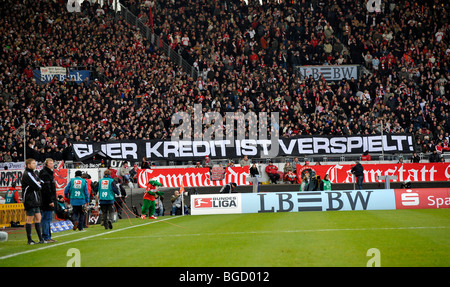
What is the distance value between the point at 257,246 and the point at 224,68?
31206 mm

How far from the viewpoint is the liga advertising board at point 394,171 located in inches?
1264

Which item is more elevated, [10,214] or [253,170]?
[253,170]

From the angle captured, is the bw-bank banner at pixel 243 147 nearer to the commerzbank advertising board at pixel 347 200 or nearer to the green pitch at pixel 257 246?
the commerzbank advertising board at pixel 347 200

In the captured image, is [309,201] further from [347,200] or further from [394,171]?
[394,171]

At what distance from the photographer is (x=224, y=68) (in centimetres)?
4203

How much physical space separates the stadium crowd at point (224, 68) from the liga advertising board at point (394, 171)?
97.0 inches

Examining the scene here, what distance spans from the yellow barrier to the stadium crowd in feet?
41.0

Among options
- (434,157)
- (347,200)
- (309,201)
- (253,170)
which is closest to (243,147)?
(253,170)

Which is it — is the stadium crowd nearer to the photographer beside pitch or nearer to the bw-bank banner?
the bw-bank banner

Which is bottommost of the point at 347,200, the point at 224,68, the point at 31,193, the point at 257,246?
the point at 347,200

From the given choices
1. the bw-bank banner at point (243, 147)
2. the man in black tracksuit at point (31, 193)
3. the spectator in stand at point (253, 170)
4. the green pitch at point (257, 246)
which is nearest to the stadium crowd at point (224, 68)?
the bw-bank banner at point (243, 147)

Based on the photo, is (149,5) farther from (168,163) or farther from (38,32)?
(168,163)

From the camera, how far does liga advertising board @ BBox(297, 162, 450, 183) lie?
32094mm

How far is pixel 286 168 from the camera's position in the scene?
3259 cm
